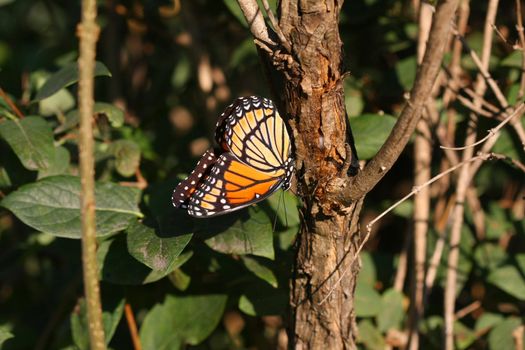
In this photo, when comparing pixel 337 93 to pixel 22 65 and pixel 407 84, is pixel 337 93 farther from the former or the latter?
pixel 22 65

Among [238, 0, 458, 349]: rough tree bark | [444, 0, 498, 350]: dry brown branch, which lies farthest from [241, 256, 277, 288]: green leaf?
[444, 0, 498, 350]: dry brown branch

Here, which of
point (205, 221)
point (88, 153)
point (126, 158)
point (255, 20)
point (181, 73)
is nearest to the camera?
point (88, 153)

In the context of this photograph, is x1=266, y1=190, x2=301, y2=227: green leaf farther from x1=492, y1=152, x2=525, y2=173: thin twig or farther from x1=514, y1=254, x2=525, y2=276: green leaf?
x1=514, y1=254, x2=525, y2=276: green leaf

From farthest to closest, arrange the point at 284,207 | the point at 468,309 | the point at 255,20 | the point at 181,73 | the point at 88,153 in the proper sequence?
1. the point at 181,73
2. the point at 468,309
3. the point at 284,207
4. the point at 255,20
5. the point at 88,153

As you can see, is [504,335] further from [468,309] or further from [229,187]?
[229,187]

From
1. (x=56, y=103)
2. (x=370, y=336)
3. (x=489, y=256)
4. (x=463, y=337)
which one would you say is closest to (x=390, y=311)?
(x=370, y=336)
